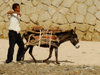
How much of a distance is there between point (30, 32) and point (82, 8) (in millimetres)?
7191

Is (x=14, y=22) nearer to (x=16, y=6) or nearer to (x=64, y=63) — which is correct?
(x=16, y=6)

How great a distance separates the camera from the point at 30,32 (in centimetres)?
1003

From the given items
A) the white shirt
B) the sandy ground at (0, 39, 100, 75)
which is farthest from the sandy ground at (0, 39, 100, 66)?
the white shirt

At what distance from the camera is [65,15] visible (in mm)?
16859

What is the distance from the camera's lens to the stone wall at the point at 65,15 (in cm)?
1659

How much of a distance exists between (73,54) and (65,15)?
4.77m

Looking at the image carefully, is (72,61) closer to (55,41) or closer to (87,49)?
(55,41)

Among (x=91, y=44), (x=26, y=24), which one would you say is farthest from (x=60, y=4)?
(x=91, y=44)

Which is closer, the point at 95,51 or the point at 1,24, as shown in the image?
the point at 95,51

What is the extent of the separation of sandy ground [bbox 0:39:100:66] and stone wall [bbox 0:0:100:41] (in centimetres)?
131

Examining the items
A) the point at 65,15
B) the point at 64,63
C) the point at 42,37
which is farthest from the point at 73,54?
the point at 65,15

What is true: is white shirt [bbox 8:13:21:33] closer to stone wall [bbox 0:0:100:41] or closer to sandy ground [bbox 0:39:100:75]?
sandy ground [bbox 0:39:100:75]

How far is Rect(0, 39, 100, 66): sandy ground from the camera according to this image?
10670mm

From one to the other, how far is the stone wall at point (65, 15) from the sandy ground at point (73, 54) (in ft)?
4.29
